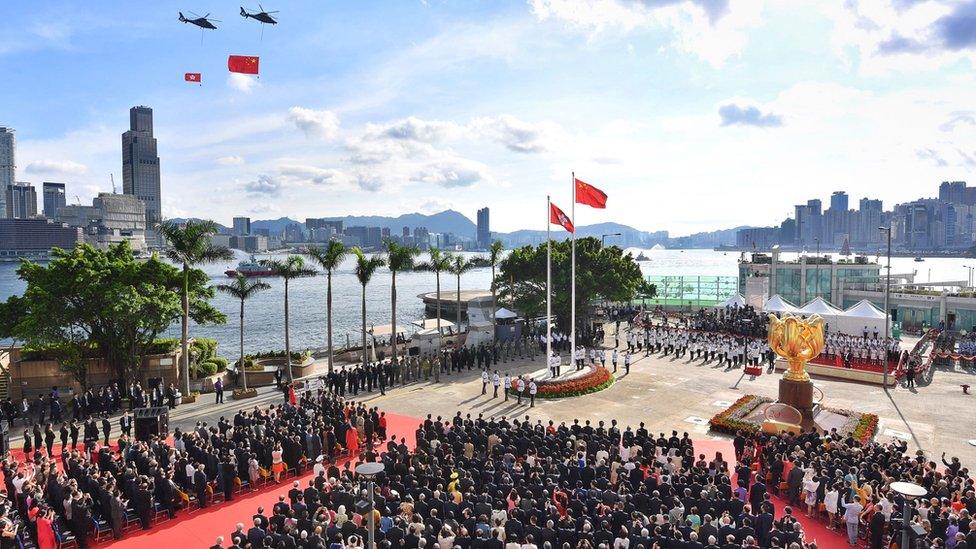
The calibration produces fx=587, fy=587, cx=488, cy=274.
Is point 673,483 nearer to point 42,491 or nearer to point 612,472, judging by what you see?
point 612,472

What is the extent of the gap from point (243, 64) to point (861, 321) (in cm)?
3777

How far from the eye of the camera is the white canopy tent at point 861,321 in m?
36.6

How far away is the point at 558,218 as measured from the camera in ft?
91.4

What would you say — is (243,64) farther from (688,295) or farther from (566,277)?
(688,295)

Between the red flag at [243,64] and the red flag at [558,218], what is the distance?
558 inches

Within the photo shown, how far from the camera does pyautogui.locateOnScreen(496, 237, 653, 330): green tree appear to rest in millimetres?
39406

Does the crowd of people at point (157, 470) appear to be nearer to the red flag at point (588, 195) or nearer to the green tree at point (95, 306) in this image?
the green tree at point (95, 306)

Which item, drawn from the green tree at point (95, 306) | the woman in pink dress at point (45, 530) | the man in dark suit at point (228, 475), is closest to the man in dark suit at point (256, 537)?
the woman in pink dress at point (45, 530)

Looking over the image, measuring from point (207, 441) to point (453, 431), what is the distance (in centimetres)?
727

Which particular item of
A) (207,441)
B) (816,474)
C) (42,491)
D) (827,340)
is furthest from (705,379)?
(42,491)

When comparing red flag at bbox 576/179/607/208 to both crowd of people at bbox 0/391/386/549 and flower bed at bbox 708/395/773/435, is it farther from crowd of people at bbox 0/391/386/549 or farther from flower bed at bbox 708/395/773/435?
crowd of people at bbox 0/391/386/549

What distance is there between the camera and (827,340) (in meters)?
34.8

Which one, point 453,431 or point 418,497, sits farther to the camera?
point 453,431

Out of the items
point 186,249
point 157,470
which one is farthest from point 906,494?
point 186,249
